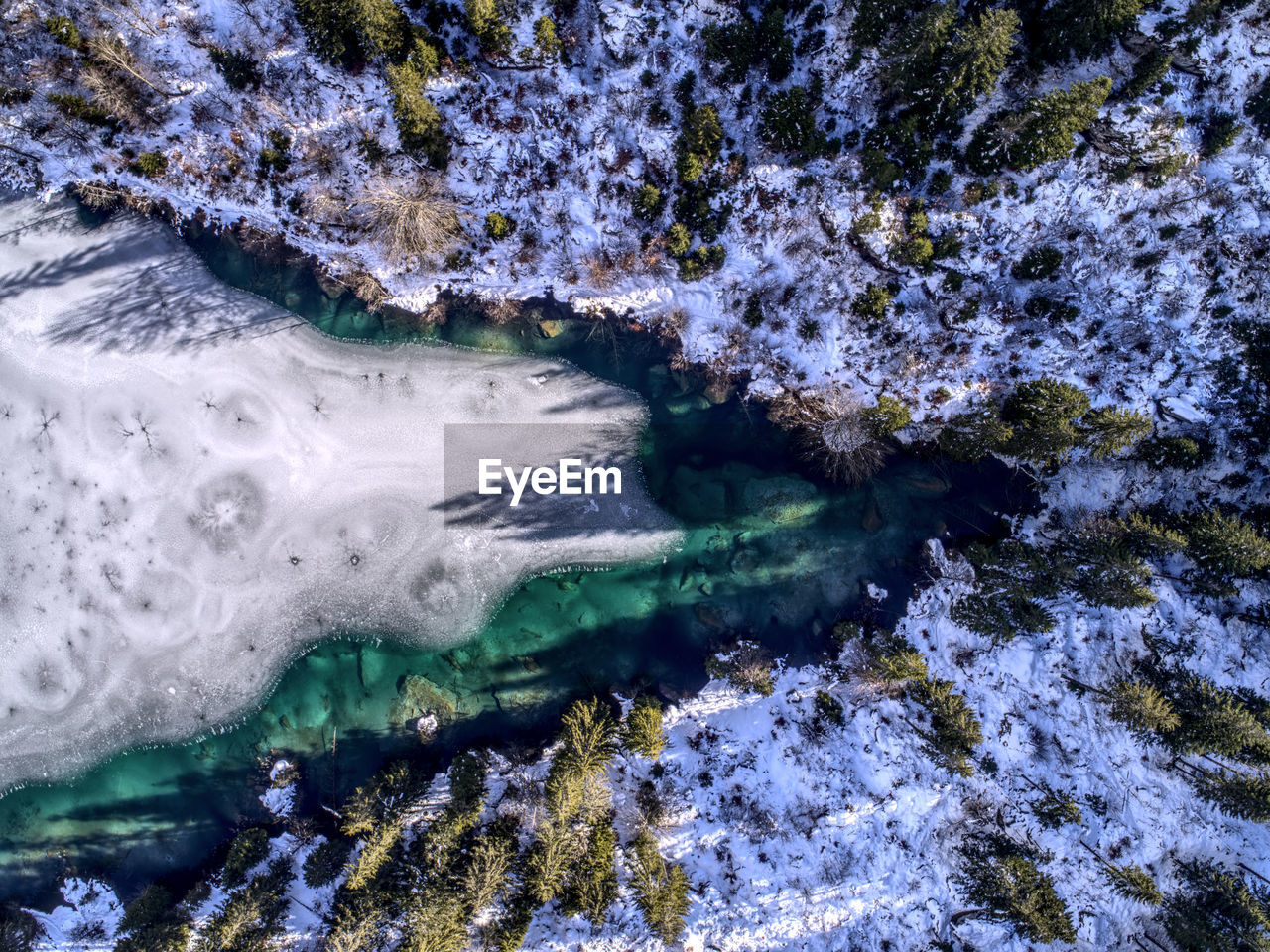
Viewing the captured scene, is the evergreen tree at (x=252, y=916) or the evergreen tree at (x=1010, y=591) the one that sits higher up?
the evergreen tree at (x=1010, y=591)

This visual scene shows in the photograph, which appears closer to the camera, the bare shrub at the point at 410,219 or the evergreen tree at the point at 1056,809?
the evergreen tree at the point at 1056,809

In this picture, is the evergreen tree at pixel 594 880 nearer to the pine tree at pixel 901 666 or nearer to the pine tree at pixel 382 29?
the pine tree at pixel 901 666

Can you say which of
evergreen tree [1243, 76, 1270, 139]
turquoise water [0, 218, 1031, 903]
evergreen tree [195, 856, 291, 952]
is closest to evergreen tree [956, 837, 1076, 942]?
turquoise water [0, 218, 1031, 903]

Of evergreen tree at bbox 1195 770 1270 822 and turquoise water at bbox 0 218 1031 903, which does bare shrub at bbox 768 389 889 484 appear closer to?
turquoise water at bbox 0 218 1031 903

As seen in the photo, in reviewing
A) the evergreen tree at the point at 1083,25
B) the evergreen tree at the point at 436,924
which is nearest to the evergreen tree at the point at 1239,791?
the evergreen tree at the point at 1083,25

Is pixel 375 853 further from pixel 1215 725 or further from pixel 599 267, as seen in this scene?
pixel 1215 725
